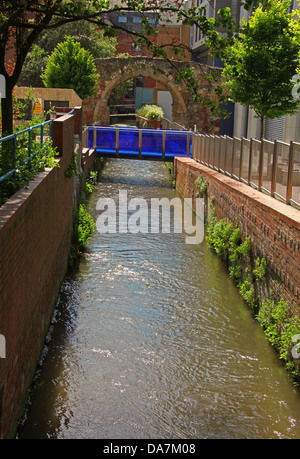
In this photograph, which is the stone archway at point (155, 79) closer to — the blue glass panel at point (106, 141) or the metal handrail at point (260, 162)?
the blue glass panel at point (106, 141)

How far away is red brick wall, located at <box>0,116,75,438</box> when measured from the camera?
593 centimetres

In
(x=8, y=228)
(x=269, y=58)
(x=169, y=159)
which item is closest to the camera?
(x=8, y=228)

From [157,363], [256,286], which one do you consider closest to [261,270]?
[256,286]

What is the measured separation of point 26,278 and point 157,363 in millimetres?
2467

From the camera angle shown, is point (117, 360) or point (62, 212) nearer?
point (117, 360)

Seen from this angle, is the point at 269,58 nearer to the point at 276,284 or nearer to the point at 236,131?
the point at 276,284

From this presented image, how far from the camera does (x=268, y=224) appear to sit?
33.4 ft

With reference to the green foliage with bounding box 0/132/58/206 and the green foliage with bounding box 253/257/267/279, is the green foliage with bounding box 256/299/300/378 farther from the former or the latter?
the green foliage with bounding box 0/132/58/206

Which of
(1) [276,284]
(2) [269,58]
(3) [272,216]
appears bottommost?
(1) [276,284]

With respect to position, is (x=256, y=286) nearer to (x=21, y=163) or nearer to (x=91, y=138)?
(x=21, y=163)

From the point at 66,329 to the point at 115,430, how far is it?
10.0 feet

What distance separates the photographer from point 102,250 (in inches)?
574

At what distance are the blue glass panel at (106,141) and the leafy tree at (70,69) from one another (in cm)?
548

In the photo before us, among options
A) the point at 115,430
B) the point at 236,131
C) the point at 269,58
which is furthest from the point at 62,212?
the point at 236,131
